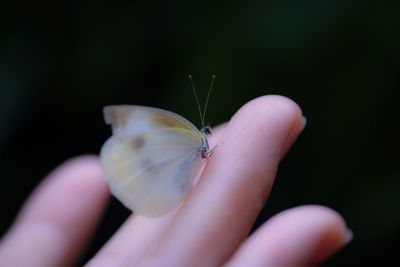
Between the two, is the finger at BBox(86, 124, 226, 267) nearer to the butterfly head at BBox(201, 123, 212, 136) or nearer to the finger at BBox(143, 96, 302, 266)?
the finger at BBox(143, 96, 302, 266)

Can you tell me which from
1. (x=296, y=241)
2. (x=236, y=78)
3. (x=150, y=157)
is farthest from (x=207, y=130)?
(x=296, y=241)

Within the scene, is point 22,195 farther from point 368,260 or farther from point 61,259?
point 368,260

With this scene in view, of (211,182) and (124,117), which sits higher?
(124,117)

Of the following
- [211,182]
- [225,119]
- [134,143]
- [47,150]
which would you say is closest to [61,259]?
[134,143]

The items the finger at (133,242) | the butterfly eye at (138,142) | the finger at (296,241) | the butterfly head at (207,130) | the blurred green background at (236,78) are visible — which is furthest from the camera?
the blurred green background at (236,78)

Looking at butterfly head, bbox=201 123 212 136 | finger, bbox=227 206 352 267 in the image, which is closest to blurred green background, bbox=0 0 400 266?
butterfly head, bbox=201 123 212 136

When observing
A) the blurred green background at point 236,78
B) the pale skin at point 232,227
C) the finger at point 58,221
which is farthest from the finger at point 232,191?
the blurred green background at point 236,78

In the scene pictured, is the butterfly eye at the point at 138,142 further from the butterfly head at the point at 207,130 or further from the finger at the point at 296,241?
the finger at the point at 296,241
